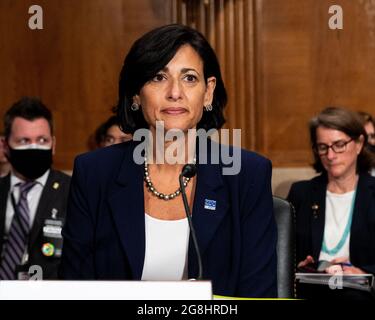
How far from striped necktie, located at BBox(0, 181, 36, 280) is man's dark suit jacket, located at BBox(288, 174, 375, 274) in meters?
1.24

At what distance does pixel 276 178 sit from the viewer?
4238mm

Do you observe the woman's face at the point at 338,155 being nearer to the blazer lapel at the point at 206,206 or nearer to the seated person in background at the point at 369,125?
the seated person in background at the point at 369,125

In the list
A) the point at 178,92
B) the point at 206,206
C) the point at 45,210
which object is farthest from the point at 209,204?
the point at 45,210

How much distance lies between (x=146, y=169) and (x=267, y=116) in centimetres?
242

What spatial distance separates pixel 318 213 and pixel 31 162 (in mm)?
1354

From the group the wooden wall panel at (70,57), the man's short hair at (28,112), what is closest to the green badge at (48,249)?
the man's short hair at (28,112)

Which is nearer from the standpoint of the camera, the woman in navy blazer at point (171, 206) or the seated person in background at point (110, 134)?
the woman in navy blazer at point (171, 206)

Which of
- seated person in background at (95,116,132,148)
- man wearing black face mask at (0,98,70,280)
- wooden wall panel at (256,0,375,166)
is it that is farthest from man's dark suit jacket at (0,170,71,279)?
wooden wall panel at (256,0,375,166)

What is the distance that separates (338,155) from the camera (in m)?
3.38

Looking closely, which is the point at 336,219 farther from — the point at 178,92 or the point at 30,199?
the point at 178,92

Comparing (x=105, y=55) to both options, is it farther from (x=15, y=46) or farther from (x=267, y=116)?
(x=267, y=116)

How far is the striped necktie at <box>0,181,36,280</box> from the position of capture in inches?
119

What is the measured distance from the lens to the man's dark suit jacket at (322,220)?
3.24 m

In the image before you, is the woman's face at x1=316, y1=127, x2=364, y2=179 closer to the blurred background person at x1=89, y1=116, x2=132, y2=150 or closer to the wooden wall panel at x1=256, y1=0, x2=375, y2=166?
the wooden wall panel at x1=256, y1=0, x2=375, y2=166
